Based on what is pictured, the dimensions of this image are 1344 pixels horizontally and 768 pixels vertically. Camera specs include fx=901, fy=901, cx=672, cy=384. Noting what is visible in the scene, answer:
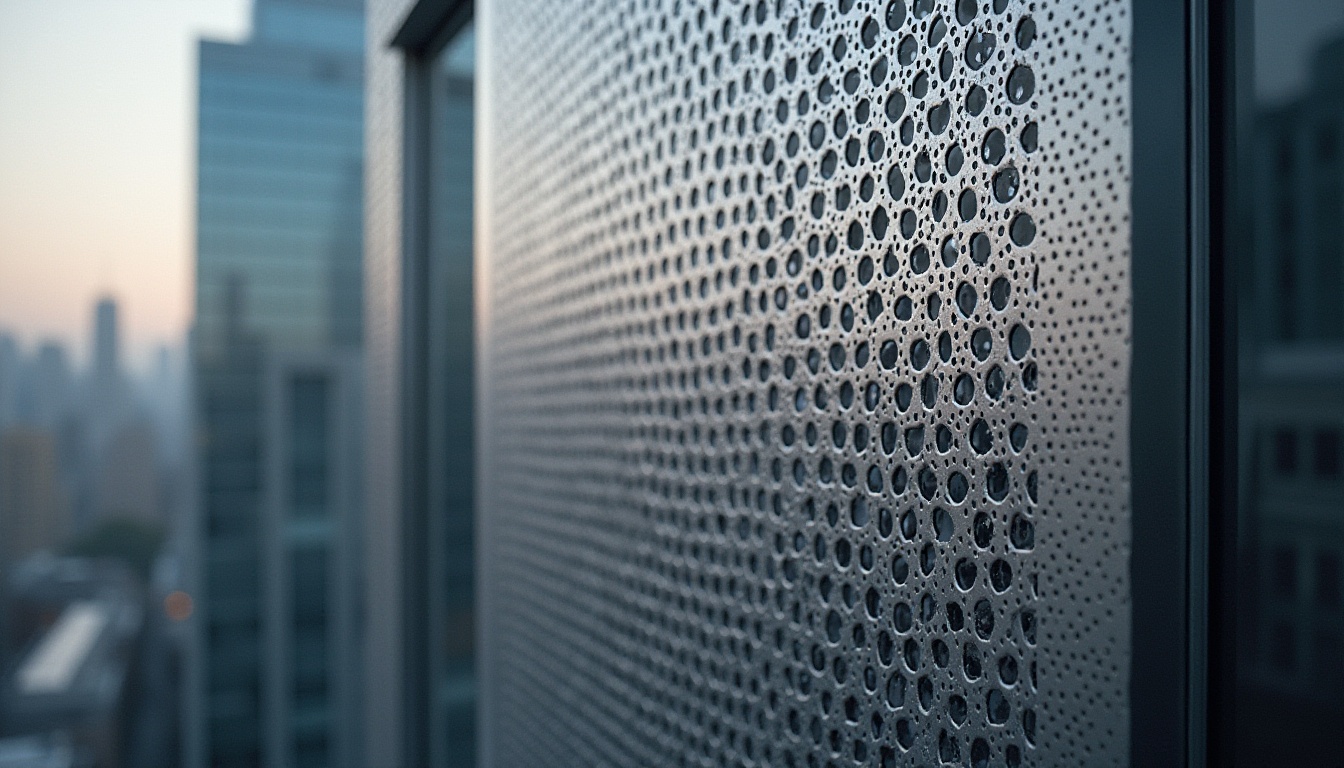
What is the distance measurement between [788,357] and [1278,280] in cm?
117

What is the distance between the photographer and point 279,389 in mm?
28094

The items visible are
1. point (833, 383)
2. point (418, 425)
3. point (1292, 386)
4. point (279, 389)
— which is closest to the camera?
point (1292, 386)

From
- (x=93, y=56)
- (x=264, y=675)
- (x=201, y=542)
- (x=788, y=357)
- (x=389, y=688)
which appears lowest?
(x=264, y=675)

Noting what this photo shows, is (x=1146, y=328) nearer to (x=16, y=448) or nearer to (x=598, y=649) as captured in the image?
(x=598, y=649)

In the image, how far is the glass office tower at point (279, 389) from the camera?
2934 centimetres

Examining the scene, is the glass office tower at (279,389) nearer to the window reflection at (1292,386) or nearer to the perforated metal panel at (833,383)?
the perforated metal panel at (833,383)

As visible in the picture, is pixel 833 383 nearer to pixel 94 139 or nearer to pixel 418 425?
pixel 418 425

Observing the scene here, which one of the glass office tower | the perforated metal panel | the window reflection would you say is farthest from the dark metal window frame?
the glass office tower

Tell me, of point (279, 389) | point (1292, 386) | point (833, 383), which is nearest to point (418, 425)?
point (833, 383)

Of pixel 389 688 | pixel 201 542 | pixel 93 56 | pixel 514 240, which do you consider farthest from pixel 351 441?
pixel 514 240

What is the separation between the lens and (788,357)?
235 cm

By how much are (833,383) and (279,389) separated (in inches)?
1136

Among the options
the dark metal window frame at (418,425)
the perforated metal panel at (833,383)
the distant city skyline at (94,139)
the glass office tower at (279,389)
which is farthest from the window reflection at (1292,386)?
the glass office tower at (279,389)

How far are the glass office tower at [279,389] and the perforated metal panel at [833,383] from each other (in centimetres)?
2694
